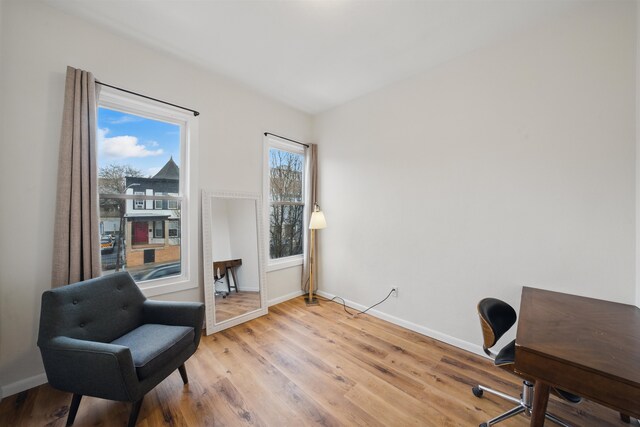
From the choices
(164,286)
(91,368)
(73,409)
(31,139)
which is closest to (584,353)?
(91,368)

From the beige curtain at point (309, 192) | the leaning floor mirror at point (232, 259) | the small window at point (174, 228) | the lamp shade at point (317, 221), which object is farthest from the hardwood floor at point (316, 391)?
the lamp shade at point (317, 221)

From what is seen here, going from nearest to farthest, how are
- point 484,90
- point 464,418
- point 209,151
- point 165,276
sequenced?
point 464,418 → point 484,90 → point 165,276 → point 209,151

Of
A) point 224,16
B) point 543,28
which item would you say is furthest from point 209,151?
point 543,28

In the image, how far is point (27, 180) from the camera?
1792 mm

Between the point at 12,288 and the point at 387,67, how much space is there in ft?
12.5

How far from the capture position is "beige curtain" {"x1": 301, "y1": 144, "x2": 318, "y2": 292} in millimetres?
3775

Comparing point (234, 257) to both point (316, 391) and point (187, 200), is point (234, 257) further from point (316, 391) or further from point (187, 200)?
point (316, 391)

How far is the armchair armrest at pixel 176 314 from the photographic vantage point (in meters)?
1.88

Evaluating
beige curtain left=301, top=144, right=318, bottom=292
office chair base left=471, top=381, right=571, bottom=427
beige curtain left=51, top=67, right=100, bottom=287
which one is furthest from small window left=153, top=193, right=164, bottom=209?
office chair base left=471, top=381, right=571, bottom=427

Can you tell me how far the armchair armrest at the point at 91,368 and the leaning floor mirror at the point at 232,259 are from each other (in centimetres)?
123

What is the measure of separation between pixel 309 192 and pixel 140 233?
2223 millimetres

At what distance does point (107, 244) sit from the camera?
2.20 m

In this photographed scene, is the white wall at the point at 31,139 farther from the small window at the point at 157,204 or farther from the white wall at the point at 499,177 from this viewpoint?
the white wall at the point at 499,177

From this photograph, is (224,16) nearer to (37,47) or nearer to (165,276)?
(37,47)
